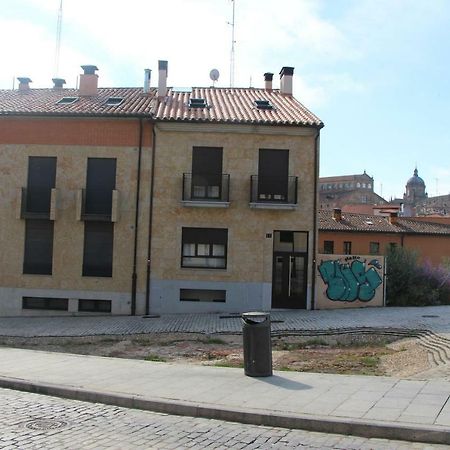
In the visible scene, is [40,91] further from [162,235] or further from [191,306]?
[191,306]

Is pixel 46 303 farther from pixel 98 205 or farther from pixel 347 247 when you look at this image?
pixel 347 247

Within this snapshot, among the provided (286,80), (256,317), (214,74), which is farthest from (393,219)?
(256,317)

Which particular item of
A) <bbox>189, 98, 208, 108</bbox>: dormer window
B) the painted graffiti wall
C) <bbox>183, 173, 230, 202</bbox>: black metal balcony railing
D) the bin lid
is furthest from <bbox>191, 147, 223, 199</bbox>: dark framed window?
the bin lid

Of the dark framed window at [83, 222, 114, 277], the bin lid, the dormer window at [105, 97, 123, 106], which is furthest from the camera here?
the dormer window at [105, 97, 123, 106]

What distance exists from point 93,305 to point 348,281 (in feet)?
31.3

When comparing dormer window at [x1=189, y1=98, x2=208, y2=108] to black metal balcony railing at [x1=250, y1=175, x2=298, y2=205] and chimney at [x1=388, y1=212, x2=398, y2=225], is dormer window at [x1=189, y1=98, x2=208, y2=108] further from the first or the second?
chimney at [x1=388, y1=212, x2=398, y2=225]

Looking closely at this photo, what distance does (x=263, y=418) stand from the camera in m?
6.93

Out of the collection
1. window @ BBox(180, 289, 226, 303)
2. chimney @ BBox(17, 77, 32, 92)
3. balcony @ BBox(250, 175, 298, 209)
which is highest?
chimney @ BBox(17, 77, 32, 92)

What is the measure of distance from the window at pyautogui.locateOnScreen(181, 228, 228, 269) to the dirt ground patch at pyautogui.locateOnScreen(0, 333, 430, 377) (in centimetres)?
524

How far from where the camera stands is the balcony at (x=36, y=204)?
21125 millimetres

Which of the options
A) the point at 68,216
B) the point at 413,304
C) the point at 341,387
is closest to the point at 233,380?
the point at 341,387

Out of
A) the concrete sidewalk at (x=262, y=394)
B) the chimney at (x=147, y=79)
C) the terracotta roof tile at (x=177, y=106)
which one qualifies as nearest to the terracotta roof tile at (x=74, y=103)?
the terracotta roof tile at (x=177, y=106)

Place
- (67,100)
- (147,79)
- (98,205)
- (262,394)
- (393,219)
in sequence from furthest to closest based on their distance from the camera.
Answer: (393,219)
(147,79)
(67,100)
(98,205)
(262,394)

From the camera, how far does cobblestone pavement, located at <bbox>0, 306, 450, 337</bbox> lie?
645 inches
